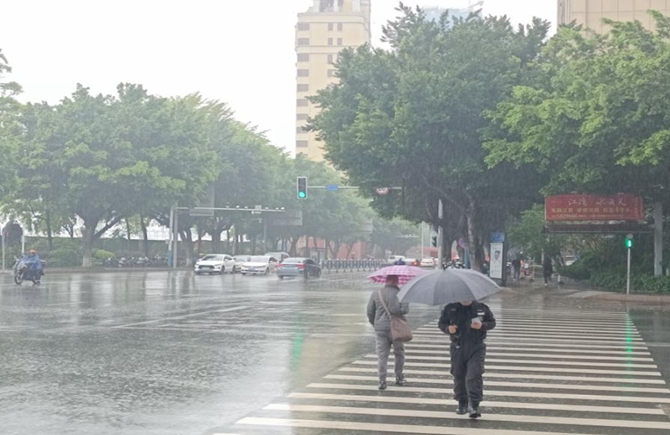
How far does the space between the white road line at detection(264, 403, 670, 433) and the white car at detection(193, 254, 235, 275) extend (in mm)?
52194

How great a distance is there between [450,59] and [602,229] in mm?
9464

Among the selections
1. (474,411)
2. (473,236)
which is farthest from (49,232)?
(474,411)

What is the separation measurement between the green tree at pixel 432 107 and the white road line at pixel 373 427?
30.4m

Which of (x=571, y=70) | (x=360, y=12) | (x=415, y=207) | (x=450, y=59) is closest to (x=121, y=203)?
(x=415, y=207)

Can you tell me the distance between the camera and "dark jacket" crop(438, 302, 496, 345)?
10.5 m

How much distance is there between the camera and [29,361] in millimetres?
14781

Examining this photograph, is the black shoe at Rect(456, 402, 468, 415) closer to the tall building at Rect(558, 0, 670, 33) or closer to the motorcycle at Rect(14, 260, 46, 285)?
the motorcycle at Rect(14, 260, 46, 285)

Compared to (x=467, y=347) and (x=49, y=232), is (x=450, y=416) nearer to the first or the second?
(x=467, y=347)

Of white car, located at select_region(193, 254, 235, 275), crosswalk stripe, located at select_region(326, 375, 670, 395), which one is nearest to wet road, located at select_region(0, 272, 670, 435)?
crosswalk stripe, located at select_region(326, 375, 670, 395)

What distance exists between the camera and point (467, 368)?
10312mm

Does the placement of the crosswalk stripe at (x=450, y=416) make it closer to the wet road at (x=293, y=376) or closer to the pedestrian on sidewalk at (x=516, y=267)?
the wet road at (x=293, y=376)

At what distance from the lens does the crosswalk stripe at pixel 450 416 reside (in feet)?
32.6

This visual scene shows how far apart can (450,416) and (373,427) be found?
1.09m

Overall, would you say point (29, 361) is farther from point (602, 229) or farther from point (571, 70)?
point (602, 229)
